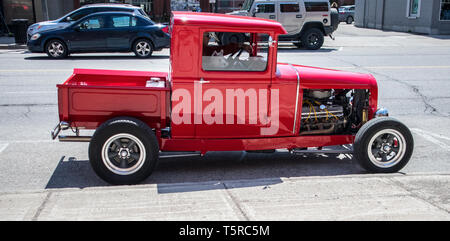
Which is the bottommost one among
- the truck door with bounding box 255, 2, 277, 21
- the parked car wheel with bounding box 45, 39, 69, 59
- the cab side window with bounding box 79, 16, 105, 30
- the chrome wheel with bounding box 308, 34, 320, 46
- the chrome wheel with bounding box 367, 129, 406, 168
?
the chrome wheel with bounding box 367, 129, 406, 168

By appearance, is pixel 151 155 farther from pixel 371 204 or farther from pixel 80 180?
pixel 371 204

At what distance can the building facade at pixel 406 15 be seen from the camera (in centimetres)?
2934

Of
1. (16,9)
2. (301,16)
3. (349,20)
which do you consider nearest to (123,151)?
(301,16)

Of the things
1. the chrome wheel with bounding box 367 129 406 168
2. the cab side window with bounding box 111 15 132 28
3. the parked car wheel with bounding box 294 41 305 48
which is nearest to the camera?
the chrome wheel with bounding box 367 129 406 168

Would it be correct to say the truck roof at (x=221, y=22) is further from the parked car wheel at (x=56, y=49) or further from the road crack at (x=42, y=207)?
the parked car wheel at (x=56, y=49)

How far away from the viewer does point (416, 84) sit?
12.3 m

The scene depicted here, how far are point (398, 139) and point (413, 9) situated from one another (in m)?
29.4

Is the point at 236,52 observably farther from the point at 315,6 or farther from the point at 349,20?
the point at 349,20

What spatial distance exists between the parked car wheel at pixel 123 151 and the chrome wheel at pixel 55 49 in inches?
496

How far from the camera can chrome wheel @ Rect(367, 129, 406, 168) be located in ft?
19.0

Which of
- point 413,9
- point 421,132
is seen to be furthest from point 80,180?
point 413,9

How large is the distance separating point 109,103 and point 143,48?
12.3m

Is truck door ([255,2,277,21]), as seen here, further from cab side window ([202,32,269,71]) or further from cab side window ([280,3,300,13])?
cab side window ([202,32,269,71])

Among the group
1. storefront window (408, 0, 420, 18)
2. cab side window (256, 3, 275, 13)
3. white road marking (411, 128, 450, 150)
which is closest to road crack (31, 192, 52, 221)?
white road marking (411, 128, 450, 150)
